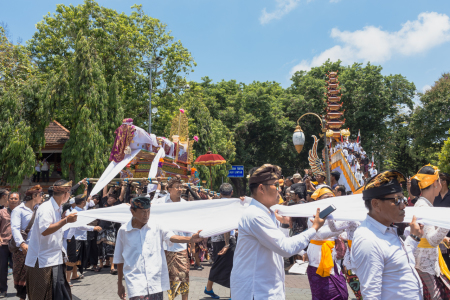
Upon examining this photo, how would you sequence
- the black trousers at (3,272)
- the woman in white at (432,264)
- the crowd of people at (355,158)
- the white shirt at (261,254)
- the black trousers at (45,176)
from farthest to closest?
the black trousers at (45,176)
the crowd of people at (355,158)
the black trousers at (3,272)
the woman in white at (432,264)
the white shirt at (261,254)

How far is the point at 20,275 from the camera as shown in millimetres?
6992

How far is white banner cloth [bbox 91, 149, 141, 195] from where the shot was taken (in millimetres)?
10665

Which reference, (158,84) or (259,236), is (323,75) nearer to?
(158,84)

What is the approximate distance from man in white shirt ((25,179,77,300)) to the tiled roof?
71.1 ft

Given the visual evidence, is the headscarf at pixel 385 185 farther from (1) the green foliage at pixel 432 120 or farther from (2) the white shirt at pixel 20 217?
(1) the green foliage at pixel 432 120

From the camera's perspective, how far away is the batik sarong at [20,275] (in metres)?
6.80

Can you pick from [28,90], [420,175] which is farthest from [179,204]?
[28,90]

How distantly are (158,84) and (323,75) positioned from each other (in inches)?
660

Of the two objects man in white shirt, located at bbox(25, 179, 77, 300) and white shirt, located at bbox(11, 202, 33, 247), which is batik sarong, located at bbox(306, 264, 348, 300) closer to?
man in white shirt, located at bbox(25, 179, 77, 300)

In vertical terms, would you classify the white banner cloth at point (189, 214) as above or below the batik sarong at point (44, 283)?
above

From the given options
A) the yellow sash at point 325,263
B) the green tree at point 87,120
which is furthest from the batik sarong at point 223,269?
the green tree at point 87,120

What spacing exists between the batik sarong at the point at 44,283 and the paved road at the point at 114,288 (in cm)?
232

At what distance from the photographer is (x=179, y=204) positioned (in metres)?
5.35

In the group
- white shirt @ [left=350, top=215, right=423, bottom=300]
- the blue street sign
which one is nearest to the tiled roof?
the blue street sign
